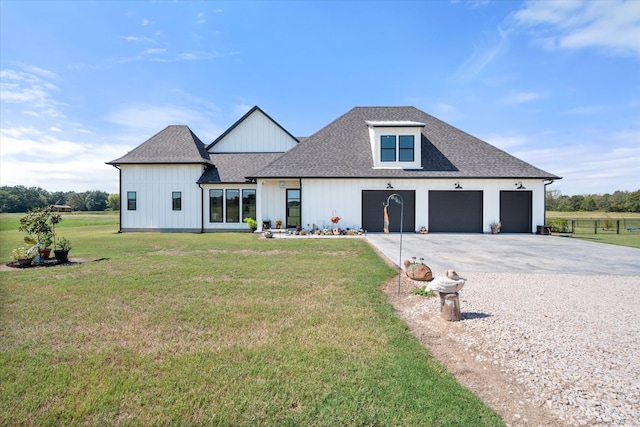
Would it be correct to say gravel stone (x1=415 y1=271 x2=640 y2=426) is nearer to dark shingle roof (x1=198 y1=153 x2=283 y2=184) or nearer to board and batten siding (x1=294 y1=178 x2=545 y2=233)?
board and batten siding (x1=294 y1=178 x2=545 y2=233)

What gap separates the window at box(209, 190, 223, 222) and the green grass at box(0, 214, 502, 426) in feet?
39.3

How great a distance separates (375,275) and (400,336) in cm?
319

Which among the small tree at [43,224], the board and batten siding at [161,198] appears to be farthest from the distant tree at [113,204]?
the small tree at [43,224]

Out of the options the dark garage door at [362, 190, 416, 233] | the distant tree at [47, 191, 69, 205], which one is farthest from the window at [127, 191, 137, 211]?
the distant tree at [47, 191, 69, 205]

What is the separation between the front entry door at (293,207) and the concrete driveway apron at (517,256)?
596 centimetres

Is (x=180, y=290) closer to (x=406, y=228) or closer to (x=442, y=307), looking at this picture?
(x=442, y=307)

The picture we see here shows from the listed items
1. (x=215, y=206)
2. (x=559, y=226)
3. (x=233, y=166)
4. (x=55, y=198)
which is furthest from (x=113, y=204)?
A: (x=559, y=226)

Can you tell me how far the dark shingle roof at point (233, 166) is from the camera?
18.3 m

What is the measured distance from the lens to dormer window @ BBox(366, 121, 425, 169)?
55.0 ft

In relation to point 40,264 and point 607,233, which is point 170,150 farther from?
point 607,233

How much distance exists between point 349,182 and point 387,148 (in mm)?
3088

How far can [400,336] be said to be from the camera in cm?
394

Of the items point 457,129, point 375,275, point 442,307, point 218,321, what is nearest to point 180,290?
point 218,321

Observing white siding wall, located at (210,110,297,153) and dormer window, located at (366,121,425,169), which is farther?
white siding wall, located at (210,110,297,153)
